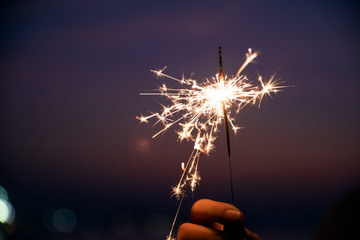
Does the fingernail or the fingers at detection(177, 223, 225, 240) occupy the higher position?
the fingernail

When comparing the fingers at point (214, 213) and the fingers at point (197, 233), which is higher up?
the fingers at point (214, 213)

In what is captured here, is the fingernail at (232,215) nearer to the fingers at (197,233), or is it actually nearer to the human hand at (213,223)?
the human hand at (213,223)

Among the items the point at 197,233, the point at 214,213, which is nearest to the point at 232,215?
the point at 214,213

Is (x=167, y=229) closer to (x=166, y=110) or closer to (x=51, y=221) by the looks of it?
(x=51, y=221)

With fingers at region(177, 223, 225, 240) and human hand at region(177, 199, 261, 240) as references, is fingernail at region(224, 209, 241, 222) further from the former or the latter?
fingers at region(177, 223, 225, 240)

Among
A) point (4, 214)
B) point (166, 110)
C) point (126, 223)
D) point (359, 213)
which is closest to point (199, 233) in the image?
point (359, 213)

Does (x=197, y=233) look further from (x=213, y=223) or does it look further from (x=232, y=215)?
(x=232, y=215)

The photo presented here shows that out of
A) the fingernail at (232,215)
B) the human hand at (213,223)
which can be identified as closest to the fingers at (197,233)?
the human hand at (213,223)

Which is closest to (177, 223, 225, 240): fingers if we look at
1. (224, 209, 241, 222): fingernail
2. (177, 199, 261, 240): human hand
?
(177, 199, 261, 240): human hand
